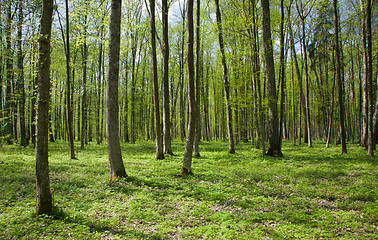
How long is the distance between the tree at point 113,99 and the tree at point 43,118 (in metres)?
2.73

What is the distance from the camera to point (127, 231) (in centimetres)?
418

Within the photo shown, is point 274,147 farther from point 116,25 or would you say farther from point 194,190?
point 116,25

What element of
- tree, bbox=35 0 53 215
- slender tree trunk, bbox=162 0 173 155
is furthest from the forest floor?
slender tree trunk, bbox=162 0 173 155

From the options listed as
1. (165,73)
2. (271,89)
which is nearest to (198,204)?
(165,73)

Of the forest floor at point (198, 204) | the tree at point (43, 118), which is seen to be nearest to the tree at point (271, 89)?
the forest floor at point (198, 204)

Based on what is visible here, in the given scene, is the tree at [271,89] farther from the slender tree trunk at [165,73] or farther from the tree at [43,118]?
the tree at [43,118]

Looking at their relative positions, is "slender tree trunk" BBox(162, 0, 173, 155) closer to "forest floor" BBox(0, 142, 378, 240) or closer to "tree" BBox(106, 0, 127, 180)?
"forest floor" BBox(0, 142, 378, 240)

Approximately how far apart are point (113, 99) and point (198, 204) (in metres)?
4.65

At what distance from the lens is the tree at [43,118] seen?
4.57 meters

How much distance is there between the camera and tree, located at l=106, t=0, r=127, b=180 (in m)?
7.38

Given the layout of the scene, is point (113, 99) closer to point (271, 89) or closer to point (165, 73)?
point (165, 73)

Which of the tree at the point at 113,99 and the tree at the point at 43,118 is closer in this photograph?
the tree at the point at 43,118

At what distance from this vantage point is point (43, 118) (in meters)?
4.61

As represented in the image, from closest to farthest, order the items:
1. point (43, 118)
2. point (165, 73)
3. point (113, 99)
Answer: point (43, 118) < point (113, 99) < point (165, 73)
